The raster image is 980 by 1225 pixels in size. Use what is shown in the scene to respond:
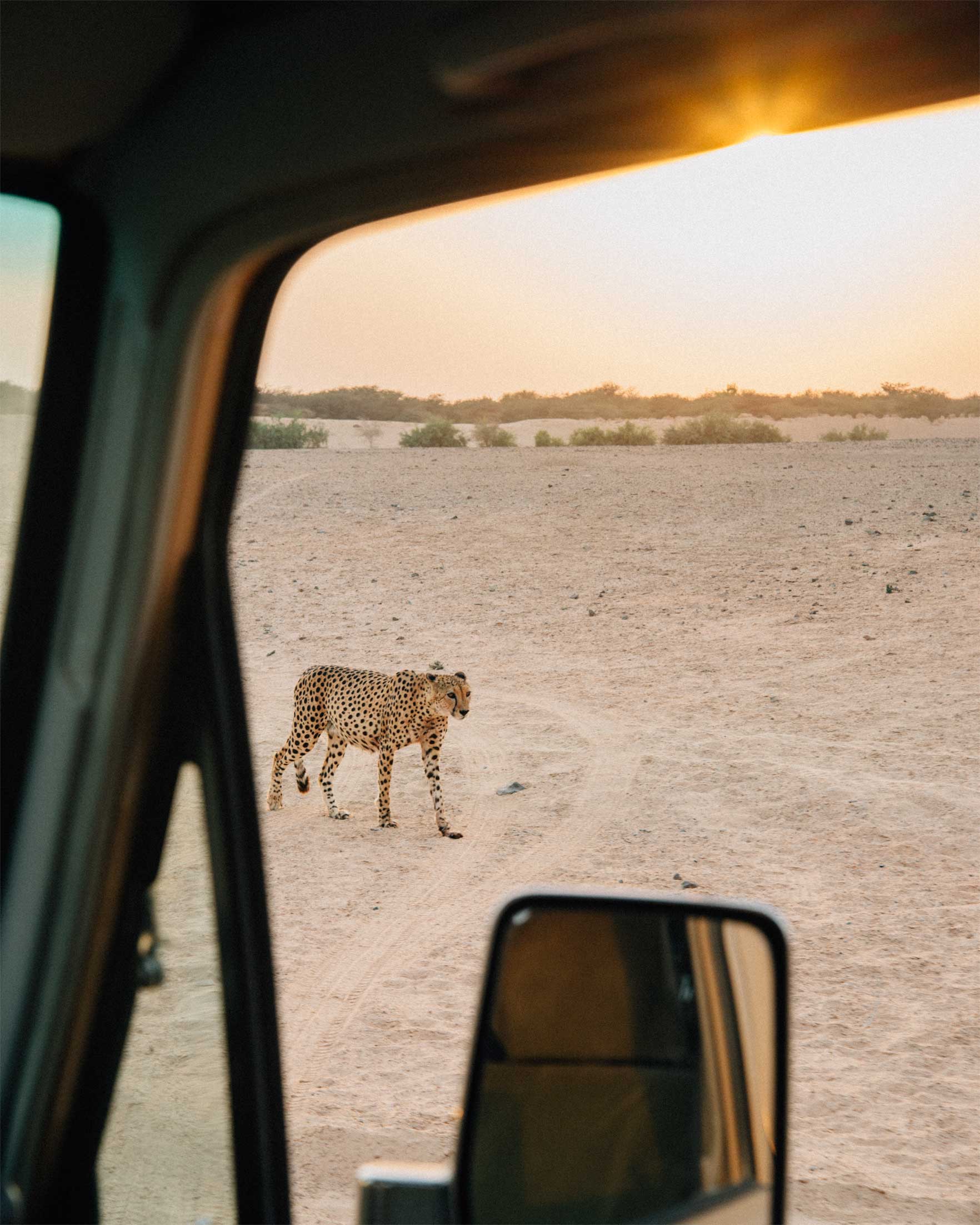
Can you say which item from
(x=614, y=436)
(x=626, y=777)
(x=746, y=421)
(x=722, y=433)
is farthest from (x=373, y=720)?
(x=746, y=421)

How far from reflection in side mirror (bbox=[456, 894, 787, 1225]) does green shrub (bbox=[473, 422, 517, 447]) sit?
2571 centimetres

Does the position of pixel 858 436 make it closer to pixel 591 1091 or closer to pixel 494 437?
pixel 494 437

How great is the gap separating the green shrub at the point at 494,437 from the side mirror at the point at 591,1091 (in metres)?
25.7

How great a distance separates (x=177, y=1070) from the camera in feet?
4.38

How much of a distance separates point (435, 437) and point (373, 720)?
18.8 meters

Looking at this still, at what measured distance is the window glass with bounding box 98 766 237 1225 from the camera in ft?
4.21

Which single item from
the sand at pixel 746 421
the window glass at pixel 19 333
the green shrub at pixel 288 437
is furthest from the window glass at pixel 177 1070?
the green shrub at pixel 288 437

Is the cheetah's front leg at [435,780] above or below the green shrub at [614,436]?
below

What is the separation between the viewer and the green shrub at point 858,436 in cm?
2544

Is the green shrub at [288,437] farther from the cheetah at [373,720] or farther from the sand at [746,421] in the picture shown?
the cheetah at [373,720]

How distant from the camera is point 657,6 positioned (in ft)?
2.86

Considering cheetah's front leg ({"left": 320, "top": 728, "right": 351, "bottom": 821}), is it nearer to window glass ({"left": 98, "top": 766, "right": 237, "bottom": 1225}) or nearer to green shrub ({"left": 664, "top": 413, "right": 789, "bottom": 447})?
window glass ({"left": 98, "top": 766, "right": 237, "bottom": 1225})

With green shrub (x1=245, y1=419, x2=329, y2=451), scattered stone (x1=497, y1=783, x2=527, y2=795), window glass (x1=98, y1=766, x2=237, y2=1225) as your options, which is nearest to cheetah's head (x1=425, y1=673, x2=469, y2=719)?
scattered stone (x1=497, y1=783, x2=527, y2=795)

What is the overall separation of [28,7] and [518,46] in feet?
1.24
